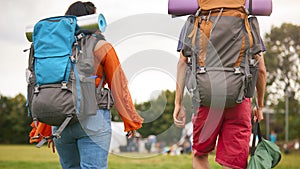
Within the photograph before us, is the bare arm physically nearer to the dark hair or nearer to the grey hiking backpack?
the grey hiking backpack

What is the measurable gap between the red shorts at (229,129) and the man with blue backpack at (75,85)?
60cm

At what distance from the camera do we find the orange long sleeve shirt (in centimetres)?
378

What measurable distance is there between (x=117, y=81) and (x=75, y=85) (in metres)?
0.36

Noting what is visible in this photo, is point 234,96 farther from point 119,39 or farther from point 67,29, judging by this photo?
point 67,29

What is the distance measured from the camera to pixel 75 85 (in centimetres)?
366

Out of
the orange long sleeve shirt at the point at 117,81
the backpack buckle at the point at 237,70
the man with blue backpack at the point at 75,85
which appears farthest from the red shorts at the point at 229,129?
the man with blue backpack at the point at 75,85

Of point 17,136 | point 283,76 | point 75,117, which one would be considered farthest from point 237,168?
point 17,136

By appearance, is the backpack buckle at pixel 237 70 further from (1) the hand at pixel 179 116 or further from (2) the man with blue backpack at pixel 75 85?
(2) the man with blue backpack at pixel 75 85

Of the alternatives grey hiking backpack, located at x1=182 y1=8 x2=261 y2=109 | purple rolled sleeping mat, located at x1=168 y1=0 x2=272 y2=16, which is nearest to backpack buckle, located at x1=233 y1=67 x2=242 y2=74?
grey hiking backpack, located at x1=182 y1=8 x2=261 y2=109

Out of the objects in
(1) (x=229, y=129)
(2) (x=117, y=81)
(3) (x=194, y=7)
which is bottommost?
(1) (x=229, y=129)

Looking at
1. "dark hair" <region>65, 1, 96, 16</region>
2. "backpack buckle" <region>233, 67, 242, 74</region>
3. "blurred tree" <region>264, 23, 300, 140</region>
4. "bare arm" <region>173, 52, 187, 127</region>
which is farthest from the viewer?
"blurred tree" <region>264, 23, 300, 140</region>

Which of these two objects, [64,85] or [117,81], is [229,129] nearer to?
[117,81]

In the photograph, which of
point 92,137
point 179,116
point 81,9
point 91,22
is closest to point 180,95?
point 179,116

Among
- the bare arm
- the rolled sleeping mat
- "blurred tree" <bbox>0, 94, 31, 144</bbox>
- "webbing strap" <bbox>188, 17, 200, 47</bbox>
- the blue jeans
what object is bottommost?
"blurred tree" <bbox>0, 94, 31, 144</bbox>
